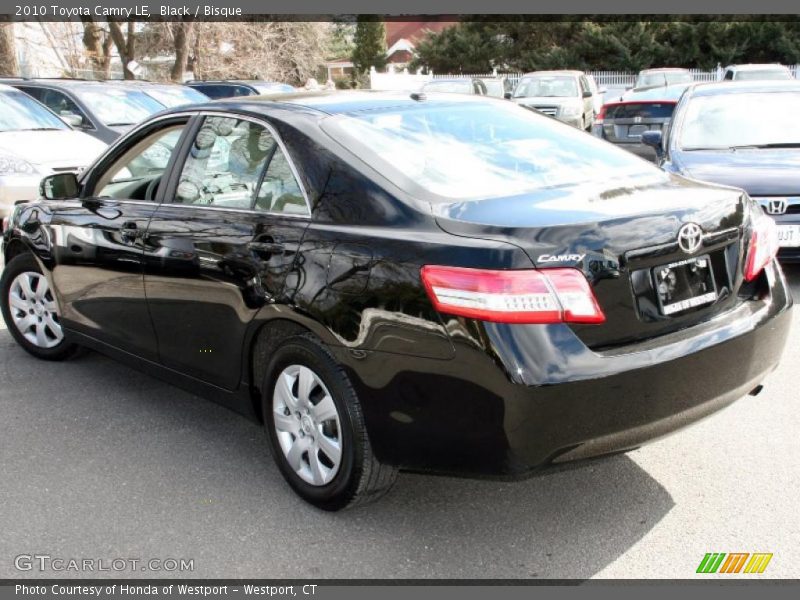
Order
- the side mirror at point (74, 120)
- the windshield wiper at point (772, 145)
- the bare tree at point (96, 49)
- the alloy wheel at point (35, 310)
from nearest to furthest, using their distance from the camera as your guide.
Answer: the alloy wheel at point (35, 310) → the windshield wiper at point (772, 145) → the side mirror at point (74, 120) → the bare tree at point (96, 49)

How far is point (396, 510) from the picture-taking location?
146 inches

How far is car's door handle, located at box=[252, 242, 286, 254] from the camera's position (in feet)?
11.8

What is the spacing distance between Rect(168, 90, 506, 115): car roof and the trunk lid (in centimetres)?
96

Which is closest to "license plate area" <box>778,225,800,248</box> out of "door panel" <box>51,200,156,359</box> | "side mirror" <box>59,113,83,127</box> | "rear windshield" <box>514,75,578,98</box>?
"door panel" <box>51,200,156,359</box>

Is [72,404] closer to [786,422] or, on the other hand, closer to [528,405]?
[528,405]

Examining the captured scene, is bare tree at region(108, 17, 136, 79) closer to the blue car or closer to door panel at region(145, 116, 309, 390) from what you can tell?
the blue car

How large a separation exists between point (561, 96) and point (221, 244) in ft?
58.7

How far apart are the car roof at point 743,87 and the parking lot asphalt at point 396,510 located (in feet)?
15.6

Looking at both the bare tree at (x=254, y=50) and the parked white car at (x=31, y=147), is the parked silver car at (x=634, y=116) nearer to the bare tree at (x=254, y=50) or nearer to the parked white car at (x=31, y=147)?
the parked white car at (x=31, y=147)

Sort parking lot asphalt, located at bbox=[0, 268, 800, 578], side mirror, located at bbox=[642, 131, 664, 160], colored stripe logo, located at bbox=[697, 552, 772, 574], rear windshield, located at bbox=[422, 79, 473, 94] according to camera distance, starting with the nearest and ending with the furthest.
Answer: colored stripe logo, located at bbox=[697, 552, 772, 574] < parking lot asphalt, located at bbox=[0, 268, 800, 578] < side mirror, located at bbox=[642, 131, 664, 160] < rear windshield, located at bbox=[422, 79, 473, 94]

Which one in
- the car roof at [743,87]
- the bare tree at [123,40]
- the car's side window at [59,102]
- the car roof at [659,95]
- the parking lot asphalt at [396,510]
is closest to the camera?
the parking lot asphalt at [396,510]

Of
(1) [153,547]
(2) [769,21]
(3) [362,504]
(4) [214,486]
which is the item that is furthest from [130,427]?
(2) [769,21]

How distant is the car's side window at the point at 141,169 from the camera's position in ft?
14.8

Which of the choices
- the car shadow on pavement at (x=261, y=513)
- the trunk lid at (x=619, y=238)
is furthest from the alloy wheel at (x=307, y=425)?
the trunk lid at (x=619, y=238)
